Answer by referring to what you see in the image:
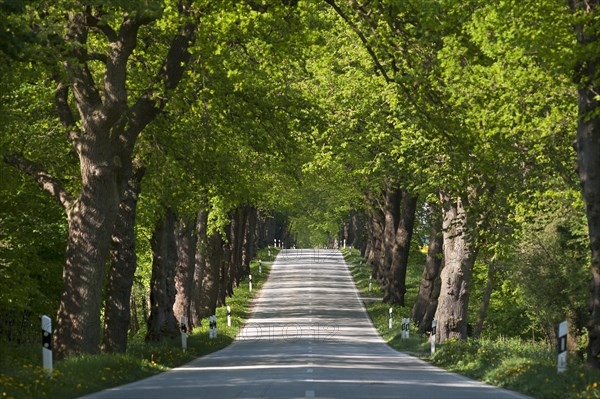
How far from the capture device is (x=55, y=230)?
38656mm

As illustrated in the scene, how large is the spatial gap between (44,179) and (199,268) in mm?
26092

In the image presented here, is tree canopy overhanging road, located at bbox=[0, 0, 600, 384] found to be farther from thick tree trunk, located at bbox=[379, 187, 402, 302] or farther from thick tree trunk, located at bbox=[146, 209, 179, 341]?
thick tree trunk, located at bbox=[379, 187, 402, 302]

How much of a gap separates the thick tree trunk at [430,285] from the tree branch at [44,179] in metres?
22.0

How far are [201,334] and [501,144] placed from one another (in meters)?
17.3

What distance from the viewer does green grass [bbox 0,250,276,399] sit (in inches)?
641

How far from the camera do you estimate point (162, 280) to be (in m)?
36.2

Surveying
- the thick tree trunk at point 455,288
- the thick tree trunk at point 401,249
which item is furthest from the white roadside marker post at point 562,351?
the thick tree trunk at point 401,249

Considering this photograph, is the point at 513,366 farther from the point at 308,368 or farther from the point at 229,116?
the point at 229,116

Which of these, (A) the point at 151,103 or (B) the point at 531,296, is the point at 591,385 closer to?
(A) the point at 151,103

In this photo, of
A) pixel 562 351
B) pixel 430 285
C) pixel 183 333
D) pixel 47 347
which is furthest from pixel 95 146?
pixel 430 285

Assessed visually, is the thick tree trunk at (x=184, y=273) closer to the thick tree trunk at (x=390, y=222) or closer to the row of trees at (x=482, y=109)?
the row of trees at (x=482, y=109)

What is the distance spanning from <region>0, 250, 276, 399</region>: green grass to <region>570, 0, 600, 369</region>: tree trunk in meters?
8.21

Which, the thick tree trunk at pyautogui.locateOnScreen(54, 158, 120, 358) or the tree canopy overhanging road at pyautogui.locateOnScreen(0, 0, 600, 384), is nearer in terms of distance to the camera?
the tree canopy overhanging road at pyautogui.locateOnScreen(0, 0, 600, 384)

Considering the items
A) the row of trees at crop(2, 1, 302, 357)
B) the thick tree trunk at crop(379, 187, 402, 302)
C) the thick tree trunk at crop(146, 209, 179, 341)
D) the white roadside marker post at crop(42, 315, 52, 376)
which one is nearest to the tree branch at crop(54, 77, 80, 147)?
the row of trees at crop(2, 1, 302, 357)
